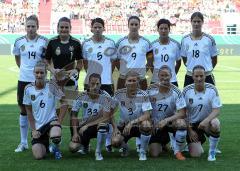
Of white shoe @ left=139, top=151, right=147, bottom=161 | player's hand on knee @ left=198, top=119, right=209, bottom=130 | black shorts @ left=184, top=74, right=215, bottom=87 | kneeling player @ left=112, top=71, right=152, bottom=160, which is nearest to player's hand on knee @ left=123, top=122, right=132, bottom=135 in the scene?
kneeling player @ left=112, top=71, right=152, bottom=160

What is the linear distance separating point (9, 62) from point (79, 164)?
1969cm

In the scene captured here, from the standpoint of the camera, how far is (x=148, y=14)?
115ft

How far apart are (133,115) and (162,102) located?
15.5 inches

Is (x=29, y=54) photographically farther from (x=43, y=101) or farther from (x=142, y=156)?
(x=142, y=156)

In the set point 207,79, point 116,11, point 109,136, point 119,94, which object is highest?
point 116,11

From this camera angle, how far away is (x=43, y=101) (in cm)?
648

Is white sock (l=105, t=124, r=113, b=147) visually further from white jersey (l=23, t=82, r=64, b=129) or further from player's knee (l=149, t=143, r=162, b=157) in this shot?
white jersey (l=23, t=82, r=64, b=129)

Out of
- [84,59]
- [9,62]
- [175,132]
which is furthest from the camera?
[9,62]

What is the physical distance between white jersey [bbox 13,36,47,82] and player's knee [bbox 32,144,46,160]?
41.9 inches

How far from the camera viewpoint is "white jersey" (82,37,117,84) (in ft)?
22.7

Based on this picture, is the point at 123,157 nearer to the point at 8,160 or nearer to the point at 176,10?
the point at 8,160

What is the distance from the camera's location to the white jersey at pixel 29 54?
6.94 metres

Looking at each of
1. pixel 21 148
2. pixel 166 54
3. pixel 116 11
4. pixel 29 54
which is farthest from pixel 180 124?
pixel 116 11

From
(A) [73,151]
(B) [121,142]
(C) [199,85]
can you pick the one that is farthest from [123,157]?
(C) [199,85]
